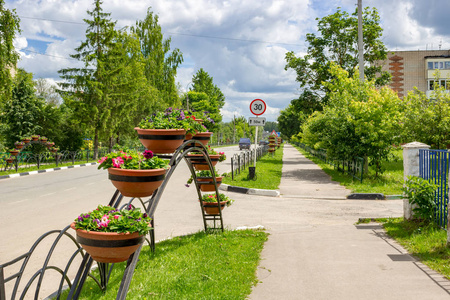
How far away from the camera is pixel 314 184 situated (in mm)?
16062

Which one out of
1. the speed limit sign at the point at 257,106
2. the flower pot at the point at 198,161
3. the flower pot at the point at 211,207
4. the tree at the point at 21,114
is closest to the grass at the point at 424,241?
the flower pot at the point at 211,207

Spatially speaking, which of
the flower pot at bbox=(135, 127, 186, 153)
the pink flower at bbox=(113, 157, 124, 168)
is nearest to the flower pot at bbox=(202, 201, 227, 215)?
the flower pot at bbox=(135, 127, 186, 153)

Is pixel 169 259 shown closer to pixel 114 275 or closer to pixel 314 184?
pixel 114 275

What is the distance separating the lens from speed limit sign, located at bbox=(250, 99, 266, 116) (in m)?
16.8

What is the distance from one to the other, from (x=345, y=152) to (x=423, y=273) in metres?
12.2

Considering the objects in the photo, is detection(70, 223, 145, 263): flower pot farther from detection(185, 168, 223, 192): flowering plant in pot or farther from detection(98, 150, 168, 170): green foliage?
detection(185, 168, 223, 192): flowering plant in pot

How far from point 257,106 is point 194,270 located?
12278mm

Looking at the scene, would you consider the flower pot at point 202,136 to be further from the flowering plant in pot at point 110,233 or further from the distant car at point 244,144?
the distant car at point 244,144

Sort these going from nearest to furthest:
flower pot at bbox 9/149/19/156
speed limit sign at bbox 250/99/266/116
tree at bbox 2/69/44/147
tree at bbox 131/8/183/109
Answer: speed limit sign at bbox 250/99/266/116
flower pot at bbox 9/149/19/156
tree at bbox 2/69/44/147
tree at bbox 131/8/183/109

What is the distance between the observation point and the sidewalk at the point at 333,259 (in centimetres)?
460

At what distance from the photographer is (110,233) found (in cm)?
304

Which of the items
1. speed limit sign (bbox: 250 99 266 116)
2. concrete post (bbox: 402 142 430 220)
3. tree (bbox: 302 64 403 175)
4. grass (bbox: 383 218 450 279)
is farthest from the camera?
speed limit sign (bbox: 250 99 266 116)

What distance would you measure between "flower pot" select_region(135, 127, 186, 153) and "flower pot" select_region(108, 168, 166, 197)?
2.66ft

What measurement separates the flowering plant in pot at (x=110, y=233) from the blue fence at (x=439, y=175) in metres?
5.69
